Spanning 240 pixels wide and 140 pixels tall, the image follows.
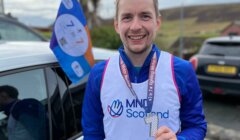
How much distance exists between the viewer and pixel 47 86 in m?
1.90

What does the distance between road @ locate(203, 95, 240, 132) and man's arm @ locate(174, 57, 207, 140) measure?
12.9 ft

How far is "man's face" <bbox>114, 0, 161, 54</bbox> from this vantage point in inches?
58.5

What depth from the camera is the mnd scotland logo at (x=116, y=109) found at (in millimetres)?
1500

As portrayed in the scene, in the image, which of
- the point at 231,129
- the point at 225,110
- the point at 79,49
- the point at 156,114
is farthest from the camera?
the point at 225,110

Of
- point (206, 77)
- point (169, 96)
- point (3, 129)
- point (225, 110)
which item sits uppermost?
point (169, 96)

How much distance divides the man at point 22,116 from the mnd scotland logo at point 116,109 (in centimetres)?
53

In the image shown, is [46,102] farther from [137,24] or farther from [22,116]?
[137,24]

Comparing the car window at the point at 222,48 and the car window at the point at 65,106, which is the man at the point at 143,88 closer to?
the car window at the point at 65,106

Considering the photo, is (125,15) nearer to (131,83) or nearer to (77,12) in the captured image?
(131,83)

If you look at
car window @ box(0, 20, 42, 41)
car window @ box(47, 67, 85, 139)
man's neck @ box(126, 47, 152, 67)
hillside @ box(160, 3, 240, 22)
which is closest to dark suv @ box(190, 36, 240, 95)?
car window @ box(0, 20, 42, 41)

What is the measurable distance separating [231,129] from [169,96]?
4036 millimetres

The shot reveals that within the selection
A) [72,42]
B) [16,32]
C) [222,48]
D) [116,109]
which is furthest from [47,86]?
[222,48]

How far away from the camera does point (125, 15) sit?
59.7 inches

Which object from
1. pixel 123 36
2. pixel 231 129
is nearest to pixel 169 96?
pixel 123 36
